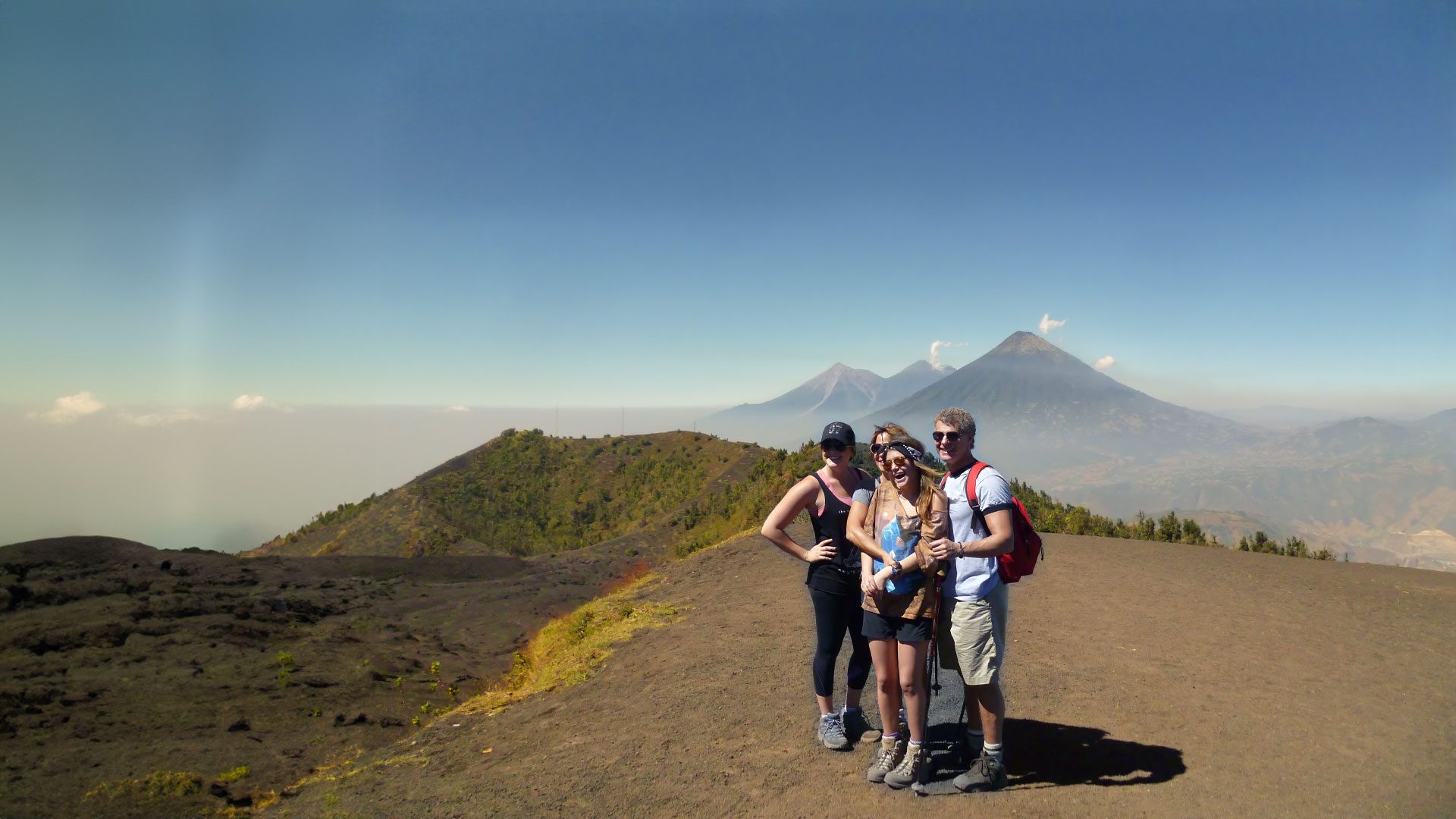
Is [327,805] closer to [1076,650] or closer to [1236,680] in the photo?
[1076,650]

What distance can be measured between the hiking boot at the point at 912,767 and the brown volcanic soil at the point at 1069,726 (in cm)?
10

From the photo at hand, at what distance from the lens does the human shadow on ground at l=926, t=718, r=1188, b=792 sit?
375 centimetres

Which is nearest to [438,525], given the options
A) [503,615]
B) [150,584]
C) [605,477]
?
[605,477]

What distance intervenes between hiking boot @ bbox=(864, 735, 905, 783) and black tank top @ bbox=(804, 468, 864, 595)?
83 cm

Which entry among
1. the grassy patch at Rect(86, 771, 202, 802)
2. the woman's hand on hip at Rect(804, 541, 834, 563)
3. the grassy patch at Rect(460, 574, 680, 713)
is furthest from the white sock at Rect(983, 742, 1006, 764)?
the grassy patch at Rect(86, 771, 202, 802)

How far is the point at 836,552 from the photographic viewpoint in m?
3.80

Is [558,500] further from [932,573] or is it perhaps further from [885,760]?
[932,573]

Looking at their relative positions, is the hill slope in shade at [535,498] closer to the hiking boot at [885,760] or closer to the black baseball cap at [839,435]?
the hiking boot at [885,760]

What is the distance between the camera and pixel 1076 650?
6465mm

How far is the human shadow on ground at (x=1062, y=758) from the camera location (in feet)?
12.3

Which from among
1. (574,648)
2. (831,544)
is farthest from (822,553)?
(574,648)

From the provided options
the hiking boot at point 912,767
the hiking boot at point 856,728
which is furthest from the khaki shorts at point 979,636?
the hiking boot at point 856,728

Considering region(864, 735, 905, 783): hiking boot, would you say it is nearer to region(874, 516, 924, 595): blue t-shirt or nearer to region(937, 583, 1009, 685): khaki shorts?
region(937, 583, 1009, 685): khaki shorts

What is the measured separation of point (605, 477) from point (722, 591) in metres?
34.3
